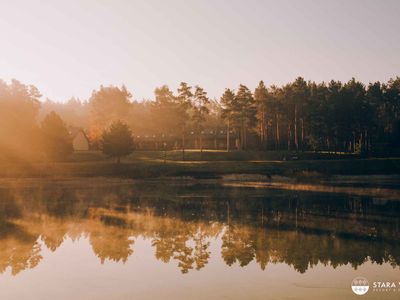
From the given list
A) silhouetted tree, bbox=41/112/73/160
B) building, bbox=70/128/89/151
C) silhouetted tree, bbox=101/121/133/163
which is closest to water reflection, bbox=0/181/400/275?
silhouetted tree, bbox=41/112/73/160

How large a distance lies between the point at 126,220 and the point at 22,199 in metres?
18.8

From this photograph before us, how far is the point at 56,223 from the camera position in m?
34.8

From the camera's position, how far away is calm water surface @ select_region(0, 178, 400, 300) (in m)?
18.9

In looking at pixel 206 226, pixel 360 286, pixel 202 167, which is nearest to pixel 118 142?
pixel 202 167

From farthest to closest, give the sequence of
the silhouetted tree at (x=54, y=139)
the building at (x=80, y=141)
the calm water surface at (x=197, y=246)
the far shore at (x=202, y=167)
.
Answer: the building at (x=80, y=141)
the silhouetted tree at (x=54, y=139)
the far shore at (x=202, y=167)
the calm water surface at (x=197, y=246)

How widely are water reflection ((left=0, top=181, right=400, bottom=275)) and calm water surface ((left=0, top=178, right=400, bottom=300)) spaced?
7cm

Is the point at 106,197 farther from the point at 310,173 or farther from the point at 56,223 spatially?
the point at 310,173

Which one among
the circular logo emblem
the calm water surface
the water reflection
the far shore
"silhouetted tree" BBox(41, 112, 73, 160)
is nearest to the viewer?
the circular logo emblem

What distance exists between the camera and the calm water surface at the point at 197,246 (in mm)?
18922

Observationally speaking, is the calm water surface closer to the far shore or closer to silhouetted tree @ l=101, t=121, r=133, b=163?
the far shore

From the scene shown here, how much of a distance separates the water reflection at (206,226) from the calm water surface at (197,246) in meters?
0.07

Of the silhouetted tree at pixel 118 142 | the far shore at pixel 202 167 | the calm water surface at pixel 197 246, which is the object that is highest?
the silhouetted tree at pixel 118 142

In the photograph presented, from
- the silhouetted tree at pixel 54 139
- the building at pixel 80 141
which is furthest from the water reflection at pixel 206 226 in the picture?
the building at pixel 80 141

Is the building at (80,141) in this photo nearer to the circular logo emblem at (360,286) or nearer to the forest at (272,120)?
the forest at (272,120)
